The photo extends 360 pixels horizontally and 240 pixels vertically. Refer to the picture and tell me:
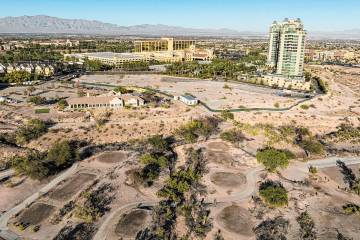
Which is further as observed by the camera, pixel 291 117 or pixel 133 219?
pixel 291 117

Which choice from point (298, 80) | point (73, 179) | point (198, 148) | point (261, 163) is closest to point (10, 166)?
point (73, 179)

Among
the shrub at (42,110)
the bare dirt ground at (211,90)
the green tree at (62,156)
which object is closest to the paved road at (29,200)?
the green tree at (62,156)

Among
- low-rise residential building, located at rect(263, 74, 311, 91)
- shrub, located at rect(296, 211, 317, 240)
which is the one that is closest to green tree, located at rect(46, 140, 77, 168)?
shrub, located at rect(296, 211, 317, 240)

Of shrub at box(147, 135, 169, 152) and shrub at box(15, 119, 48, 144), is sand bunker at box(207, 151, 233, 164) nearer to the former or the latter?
shrub at box(147, 135, 169, 152)

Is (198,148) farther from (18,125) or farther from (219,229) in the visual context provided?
(18,125)

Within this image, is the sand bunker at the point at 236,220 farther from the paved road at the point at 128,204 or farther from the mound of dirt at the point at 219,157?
the mound of dirt at the point at 219,157

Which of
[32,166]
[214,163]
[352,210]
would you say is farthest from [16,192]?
[352,210]
